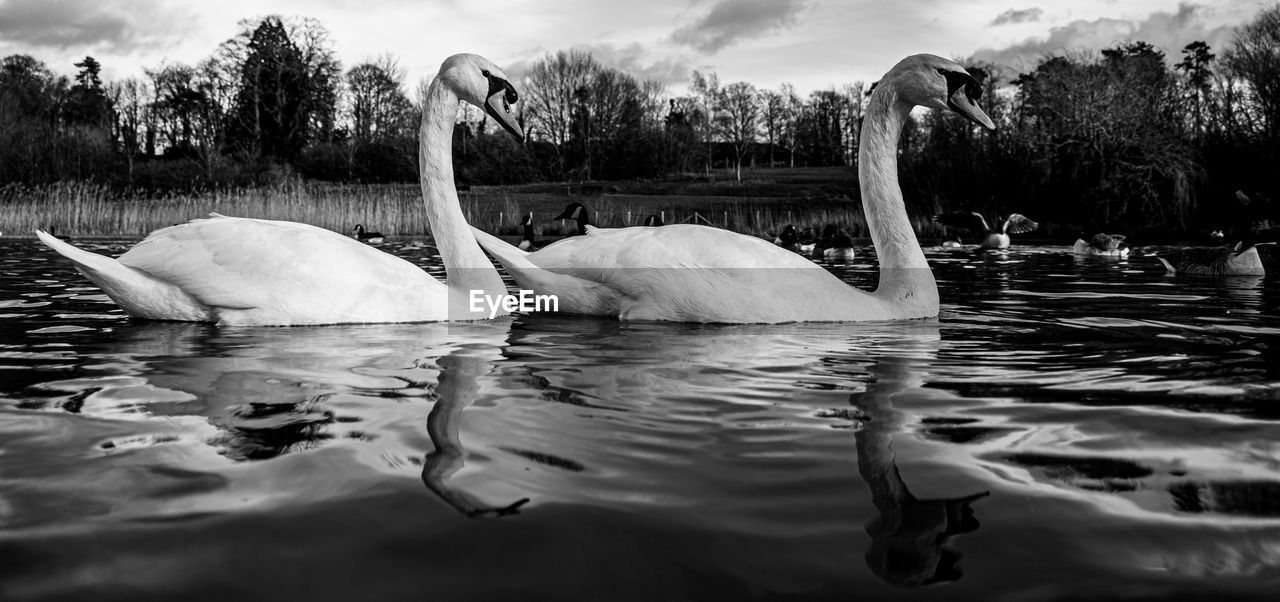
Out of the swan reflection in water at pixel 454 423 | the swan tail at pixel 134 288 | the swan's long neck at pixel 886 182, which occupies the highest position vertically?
the swan's long neck at pixel 886 182

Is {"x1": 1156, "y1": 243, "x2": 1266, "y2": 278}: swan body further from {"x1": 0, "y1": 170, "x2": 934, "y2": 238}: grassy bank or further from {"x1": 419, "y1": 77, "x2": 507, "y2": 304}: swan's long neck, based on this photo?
{"x1": 0, "y1": 170, "x2": 934, "y2": 238}: grassy bank

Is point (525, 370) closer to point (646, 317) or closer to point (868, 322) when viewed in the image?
point (646, 317)

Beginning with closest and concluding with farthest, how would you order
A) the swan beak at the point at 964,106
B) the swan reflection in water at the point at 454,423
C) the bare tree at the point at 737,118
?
the swan reflection in water at the point at 454,423 → the swan beak at the point at 964,106 → the bare tree at the point at 737,118

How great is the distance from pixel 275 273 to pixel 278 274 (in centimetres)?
2

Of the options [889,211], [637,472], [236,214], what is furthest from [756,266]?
[236,214]

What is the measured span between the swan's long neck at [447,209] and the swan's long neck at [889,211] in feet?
8.28

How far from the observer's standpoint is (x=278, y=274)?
509 centimetres

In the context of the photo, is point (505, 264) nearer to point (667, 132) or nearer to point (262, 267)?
point (262, 267)

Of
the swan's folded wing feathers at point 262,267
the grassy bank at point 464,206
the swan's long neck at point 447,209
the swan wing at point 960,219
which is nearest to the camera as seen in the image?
the swan's folded wing feathers at point 262,267

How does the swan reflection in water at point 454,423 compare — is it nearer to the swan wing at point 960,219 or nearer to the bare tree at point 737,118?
the swan wing at point 960,219

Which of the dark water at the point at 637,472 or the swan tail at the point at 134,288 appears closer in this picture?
the dark water at the point at 637,472

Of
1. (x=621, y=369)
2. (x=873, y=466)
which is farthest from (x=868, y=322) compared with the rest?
(x=873, y=466)

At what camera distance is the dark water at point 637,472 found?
1602mm

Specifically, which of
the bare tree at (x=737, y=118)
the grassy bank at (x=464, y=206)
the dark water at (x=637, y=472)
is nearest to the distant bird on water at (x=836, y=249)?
the grassy bank at (x=464, y=206)
